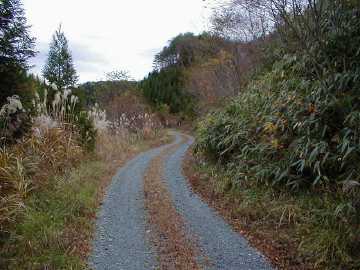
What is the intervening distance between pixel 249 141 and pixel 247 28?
6898mm

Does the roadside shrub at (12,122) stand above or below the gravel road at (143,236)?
above

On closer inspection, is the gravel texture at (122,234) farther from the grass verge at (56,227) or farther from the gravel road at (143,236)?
the grass verge at (56,227)

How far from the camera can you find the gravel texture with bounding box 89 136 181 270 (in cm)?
377

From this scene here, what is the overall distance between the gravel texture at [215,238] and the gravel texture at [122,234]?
2.30ft

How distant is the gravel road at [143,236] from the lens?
3.74 m

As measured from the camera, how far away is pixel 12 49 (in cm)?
684

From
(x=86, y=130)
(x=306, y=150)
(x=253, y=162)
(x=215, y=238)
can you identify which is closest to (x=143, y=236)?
(x=215, y=238)

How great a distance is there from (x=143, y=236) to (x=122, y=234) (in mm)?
328

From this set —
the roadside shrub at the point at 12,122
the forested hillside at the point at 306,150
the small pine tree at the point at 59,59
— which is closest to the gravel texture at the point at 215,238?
the forested hillside at the point at 306,150

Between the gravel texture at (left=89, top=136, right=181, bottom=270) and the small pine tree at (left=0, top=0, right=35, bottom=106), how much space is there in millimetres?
3140

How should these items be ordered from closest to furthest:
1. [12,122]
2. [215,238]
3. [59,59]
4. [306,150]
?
[215,238], [306,150], [12,122], [59,59]

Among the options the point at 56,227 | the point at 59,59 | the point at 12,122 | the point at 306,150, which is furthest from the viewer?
the point at 59,59

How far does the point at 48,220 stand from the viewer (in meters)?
4.69

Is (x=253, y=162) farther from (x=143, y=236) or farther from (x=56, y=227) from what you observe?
(x=56, y=227)
